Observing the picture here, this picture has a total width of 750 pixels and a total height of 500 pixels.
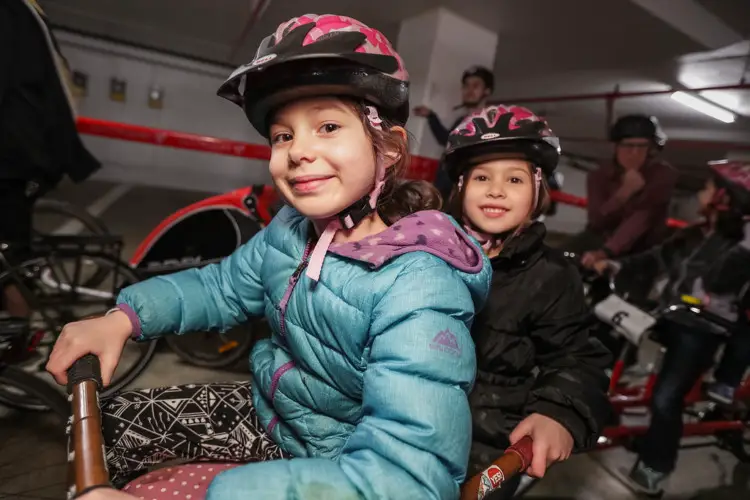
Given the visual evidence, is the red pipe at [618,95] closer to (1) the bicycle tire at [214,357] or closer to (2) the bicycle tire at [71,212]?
(1) the bicycle tire at [214,357]

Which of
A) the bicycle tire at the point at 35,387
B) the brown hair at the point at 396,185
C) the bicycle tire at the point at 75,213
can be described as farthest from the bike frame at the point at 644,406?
the bicycle tire at the point at 75,213

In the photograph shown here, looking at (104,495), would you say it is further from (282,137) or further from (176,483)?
(282,137)

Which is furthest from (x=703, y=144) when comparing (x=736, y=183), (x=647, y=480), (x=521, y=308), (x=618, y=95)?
(x=521, y=308)

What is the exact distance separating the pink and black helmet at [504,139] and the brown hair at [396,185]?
45cm

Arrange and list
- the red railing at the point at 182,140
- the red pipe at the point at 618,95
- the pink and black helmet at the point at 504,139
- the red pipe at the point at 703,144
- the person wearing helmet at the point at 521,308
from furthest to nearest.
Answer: the red pipe at the point at 703,144
the red pipe at the point at 618,95
the red railing at the point at 182,140
the pink and black helmet at the point at 504,139
the person wearing helmet at the point at 521,308

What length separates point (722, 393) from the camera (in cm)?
234

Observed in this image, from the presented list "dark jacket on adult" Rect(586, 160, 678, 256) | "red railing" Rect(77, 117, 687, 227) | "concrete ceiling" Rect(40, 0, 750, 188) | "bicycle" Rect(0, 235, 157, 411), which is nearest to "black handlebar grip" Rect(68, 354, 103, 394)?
"bicycle" Rect(0, 235, 157, 411)

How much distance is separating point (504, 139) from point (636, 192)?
1833 millimetres

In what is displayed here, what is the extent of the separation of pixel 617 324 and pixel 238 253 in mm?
1863

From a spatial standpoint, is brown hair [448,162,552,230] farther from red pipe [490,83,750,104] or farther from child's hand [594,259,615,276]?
red pipe [490,83,750,104]

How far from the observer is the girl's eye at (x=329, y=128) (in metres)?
0.88

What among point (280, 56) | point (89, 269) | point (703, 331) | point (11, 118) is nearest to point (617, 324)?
point (703, 331)

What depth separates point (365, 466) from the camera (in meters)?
0.63

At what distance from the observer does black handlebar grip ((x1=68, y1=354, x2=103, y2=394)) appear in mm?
821
